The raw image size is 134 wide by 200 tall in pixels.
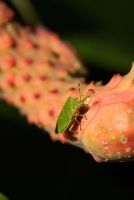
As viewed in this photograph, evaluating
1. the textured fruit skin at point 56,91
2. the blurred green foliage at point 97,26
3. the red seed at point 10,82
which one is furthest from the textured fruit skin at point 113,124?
the blurred green foliage at point 97,26

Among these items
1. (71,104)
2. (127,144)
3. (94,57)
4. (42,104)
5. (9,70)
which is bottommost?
(127,144)

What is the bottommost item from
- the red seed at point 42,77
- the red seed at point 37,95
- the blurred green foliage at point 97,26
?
the red seed at point 37,95

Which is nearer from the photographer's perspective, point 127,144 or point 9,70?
point 127,144

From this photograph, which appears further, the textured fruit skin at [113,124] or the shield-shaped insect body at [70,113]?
the shield-shaped insect body at [70,113]

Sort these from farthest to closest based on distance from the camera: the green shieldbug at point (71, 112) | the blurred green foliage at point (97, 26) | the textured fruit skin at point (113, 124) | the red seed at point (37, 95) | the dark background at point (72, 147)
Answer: the blurred green foliage at point (97, 26)
the dark background at point (72, 147)
the red seed at point (37, 95)
the green shieldbug at point (71, 112)
the textured fruit skin at point (113, 124)

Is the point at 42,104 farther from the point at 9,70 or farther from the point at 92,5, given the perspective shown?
the point at 92,5

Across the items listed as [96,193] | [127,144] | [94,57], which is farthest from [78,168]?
[127,144]

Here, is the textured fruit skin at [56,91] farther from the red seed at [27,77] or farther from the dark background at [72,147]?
the dark background at [72,147]
